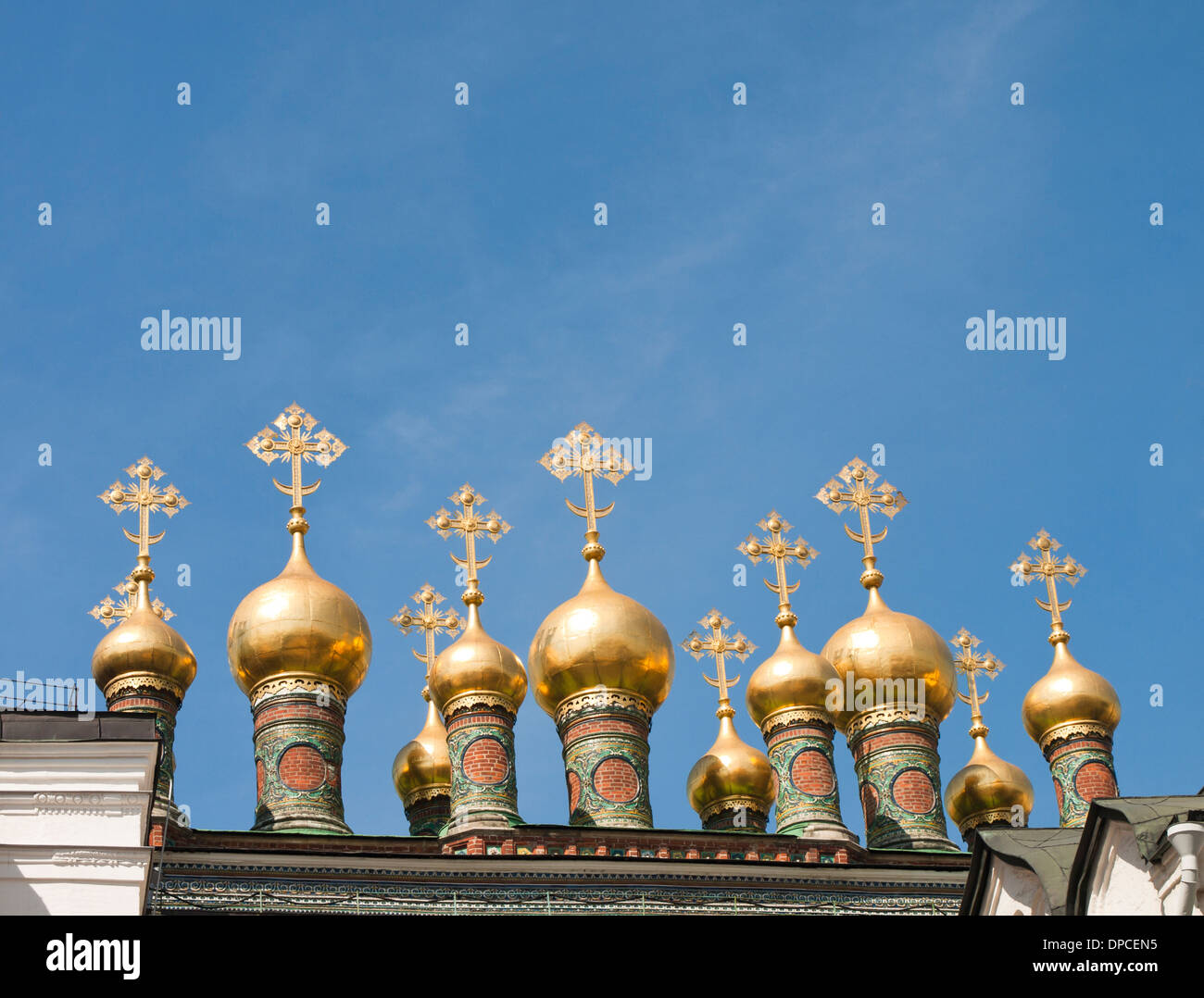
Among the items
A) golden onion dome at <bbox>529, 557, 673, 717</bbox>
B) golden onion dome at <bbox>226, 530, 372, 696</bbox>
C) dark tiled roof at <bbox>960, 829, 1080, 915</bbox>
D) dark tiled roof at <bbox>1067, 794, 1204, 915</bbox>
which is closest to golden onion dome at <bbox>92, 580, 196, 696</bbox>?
golden onion dome at <bbox>226, 530, 372, 696</bbox>

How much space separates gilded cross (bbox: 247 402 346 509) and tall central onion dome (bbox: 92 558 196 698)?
6.07 ft

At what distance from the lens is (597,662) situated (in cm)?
2220

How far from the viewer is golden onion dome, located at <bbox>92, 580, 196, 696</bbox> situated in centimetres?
2280

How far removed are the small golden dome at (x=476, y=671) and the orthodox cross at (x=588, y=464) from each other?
141cm

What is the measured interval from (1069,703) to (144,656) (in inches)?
377

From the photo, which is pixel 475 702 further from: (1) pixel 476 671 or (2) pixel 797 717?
(2) pixel 797 717

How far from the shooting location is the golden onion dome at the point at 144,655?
74.8 ft

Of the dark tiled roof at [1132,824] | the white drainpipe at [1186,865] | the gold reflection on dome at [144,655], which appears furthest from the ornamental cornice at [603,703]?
the white drainpipe at [1186,865]

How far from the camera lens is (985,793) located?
25.4 metres

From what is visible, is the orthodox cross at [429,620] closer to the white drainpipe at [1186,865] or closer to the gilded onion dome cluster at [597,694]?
the gilded onion dome cluster at [597,694]

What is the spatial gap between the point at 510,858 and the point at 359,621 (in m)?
3.83
